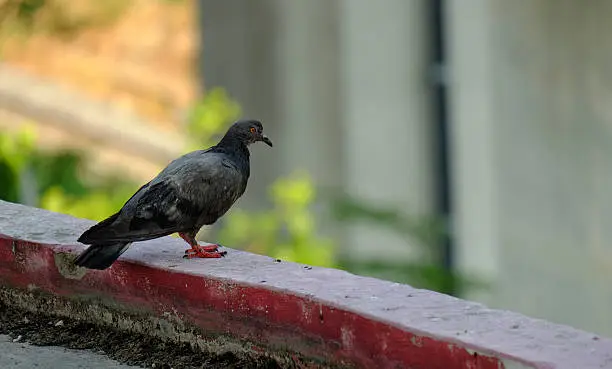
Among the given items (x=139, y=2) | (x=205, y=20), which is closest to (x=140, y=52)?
(x=139, y=2)

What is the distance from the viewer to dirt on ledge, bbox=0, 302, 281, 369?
411 centimetres

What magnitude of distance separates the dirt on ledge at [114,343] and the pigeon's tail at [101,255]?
0.27 metres

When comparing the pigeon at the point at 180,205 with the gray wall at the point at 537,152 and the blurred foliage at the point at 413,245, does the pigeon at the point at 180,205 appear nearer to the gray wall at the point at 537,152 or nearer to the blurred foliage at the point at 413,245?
the blurred foliage at the point at 413,245

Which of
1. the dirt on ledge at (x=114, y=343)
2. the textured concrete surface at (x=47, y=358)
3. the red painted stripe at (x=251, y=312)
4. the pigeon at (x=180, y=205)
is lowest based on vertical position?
the textured concrete surface at (x=47, y=358)

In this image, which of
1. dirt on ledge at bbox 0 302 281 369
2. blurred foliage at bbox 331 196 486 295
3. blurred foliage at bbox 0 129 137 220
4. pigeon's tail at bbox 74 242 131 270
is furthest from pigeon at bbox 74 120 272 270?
blurred foliage at bbox 331 196 486 295

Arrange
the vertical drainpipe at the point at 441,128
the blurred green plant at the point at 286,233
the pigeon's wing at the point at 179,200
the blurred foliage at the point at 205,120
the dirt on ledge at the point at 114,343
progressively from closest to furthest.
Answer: the dirt on ledge at the point at 114,343
the pigeon's wing at the point at 179,200
the blurred green plant at the point at 286,233
the blurred foliage at the point at 205,120
the vertical drainpipe at the point at 441,128

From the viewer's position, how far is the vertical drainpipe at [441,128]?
10828 mm

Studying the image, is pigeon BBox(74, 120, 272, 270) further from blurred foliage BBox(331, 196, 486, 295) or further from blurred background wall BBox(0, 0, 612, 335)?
blurred foliage BBox(331, 196, 486, 295)

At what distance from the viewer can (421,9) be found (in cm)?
1083

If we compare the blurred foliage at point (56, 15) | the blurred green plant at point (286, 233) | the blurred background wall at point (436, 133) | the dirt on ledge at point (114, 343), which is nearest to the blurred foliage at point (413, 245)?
the blurred background wall at point (436, 133)

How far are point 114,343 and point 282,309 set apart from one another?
68 cm

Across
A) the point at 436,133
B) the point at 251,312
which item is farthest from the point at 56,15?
the point at 251,312

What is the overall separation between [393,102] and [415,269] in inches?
65.2

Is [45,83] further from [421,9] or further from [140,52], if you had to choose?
[421,9]
